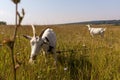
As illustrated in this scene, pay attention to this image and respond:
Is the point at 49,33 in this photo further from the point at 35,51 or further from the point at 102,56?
the point at 102,56

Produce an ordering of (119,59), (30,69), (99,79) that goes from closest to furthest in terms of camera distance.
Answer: (30,69)
(99,79)
(119,59)

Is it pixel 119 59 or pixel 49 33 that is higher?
pixel 49 33

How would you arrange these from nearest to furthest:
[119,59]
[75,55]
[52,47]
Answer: [119,59] < [75,55] < [52,47]

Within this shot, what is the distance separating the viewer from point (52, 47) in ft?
20.9

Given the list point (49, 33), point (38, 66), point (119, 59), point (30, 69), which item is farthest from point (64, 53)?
point (30, 69)

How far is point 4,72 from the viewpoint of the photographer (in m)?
3.49

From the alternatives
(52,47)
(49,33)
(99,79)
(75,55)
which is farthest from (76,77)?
(49,33)

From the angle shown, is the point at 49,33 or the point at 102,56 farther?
the point at 49,33

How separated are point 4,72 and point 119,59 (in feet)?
7.87

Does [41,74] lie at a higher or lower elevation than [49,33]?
lower

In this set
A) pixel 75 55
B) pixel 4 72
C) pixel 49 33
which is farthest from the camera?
pixel 49 33

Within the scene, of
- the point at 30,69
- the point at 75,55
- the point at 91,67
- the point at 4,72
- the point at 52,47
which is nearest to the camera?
the point at 4,72

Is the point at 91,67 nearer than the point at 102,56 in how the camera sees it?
Yes

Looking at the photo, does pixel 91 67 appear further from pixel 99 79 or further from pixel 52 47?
pixel 52 47
